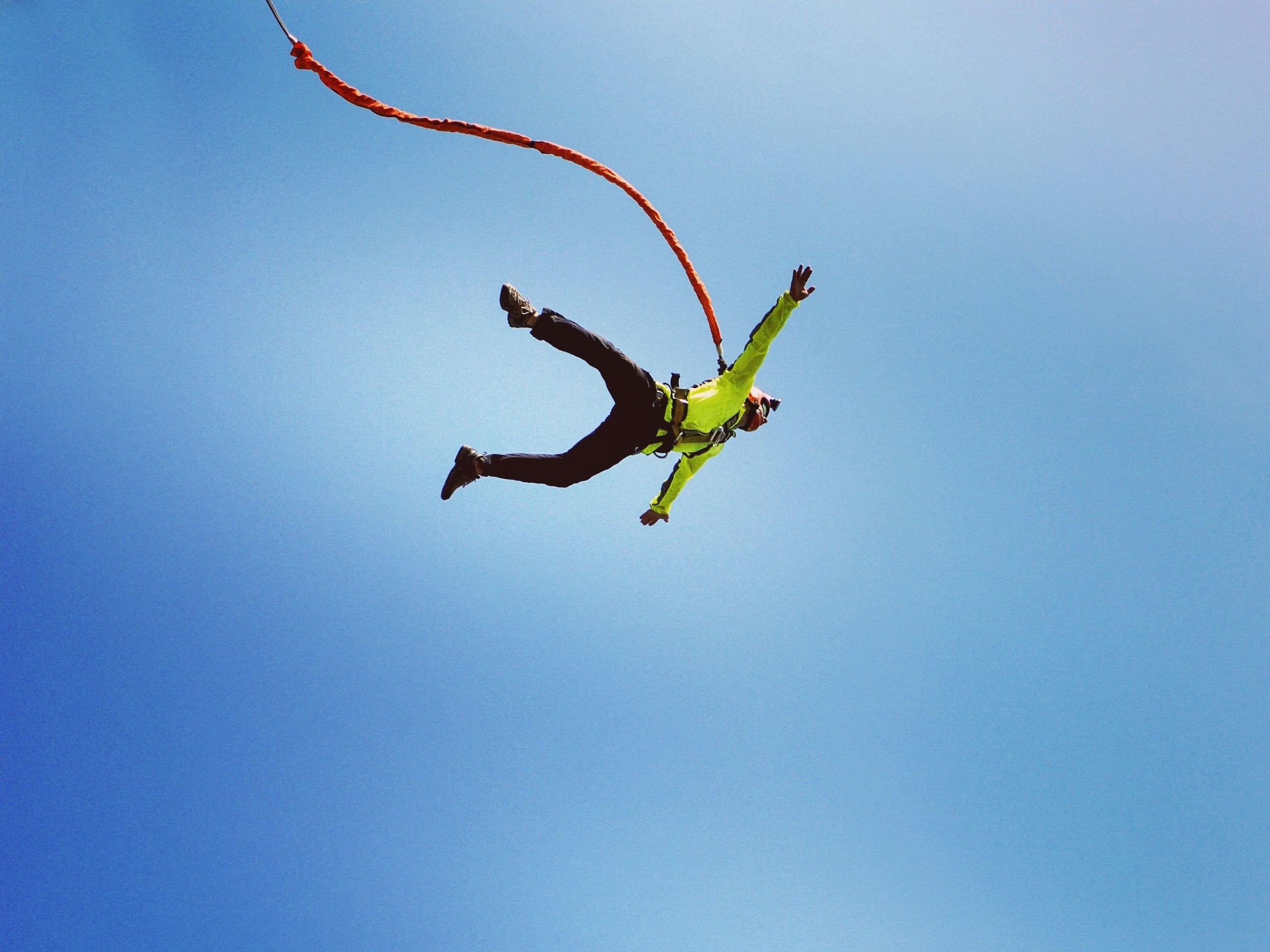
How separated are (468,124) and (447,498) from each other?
298 centimetres

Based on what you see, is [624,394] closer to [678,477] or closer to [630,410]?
[630,410]

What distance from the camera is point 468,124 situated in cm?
693

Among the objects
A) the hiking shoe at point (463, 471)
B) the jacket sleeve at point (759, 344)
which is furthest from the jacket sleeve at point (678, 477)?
the hiking shoe at point (463, 471)

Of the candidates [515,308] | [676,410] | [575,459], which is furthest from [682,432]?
[515,308]

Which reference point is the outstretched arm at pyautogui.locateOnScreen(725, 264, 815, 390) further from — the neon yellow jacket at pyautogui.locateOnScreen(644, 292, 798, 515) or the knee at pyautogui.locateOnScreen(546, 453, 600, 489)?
the knee at pyautogui.locateOnScreen(546, 453, 600, 489)

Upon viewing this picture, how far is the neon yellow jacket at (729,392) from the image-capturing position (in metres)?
7.38

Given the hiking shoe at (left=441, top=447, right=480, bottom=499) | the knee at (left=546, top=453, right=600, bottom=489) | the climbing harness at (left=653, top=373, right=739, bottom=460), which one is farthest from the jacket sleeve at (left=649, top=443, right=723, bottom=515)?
the hiking shoe at (left=441, top=447, right=480, bottom=499)

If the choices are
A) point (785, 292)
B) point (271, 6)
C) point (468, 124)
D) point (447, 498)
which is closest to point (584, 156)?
point (468, 124)

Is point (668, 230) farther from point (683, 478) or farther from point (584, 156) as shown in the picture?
point (683, 478)

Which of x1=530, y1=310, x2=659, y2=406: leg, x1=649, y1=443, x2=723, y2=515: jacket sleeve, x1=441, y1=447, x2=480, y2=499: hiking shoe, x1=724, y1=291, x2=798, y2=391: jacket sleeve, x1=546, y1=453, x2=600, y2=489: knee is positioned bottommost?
x1=441, y1=447, x2=480, y2=499: hiking shoe

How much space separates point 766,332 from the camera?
293 inches

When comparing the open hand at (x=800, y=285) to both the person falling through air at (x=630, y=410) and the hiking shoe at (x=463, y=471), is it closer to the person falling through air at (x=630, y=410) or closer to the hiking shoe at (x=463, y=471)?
the person falling through air at (x=630, y=410)

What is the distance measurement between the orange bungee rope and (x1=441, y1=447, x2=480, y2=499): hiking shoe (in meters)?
2.28

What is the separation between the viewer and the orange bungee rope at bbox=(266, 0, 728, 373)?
21.4 ft
